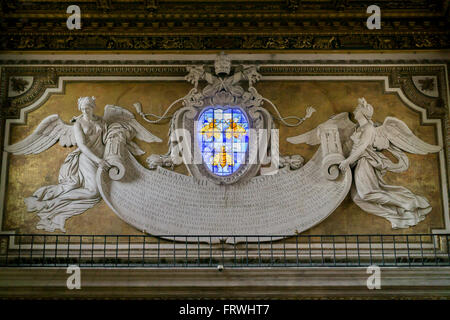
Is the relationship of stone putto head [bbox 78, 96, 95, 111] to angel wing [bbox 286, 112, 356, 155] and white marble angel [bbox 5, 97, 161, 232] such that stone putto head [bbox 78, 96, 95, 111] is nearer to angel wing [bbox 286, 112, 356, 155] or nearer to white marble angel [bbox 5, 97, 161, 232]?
white marble angel [bbox 5, 97, 161, 232]

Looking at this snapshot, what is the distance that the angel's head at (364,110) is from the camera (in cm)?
1153

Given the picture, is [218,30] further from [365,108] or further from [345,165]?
[345,165]

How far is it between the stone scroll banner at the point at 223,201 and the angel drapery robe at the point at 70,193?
249mm

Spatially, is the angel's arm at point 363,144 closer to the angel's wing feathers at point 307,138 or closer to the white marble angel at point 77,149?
the angel's wing feathers at point 307,138

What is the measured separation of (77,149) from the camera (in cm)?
1152

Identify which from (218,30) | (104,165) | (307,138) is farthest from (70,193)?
(307,138)

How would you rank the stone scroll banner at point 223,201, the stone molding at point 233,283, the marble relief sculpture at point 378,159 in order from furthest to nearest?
the marble relief sculpture at point 378,159 < the stone scroll banner at point 223,201 < the stone molding at point 233,283

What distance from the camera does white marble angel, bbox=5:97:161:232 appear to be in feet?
36.9

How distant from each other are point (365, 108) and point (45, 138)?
515 cm

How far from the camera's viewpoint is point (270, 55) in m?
12.1

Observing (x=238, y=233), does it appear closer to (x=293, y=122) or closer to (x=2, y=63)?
(x=293, y=122)

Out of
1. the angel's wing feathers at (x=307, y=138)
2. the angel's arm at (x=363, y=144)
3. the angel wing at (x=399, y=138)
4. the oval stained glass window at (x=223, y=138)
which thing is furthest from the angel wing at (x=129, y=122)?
the angel wing at (x=399, y=138)

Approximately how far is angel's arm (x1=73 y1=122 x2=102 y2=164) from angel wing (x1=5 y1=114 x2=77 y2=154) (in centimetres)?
16

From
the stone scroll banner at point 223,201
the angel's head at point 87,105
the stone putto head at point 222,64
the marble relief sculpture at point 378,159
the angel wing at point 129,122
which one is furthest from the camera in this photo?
the stone putto head at point 222,64
